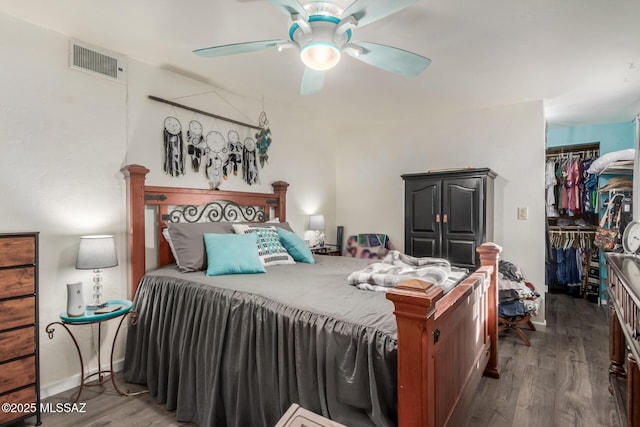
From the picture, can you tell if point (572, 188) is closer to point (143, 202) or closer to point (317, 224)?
point (317, 224)

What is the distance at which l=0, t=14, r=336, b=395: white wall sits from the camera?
2.04m

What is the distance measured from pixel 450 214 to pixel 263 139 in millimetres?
2159

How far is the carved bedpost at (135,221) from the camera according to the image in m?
2.46

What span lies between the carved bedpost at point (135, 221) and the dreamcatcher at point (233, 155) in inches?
33.0

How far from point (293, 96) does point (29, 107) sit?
2.15 metres

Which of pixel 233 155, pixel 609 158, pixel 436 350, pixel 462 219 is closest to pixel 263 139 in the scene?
pixel 233 155

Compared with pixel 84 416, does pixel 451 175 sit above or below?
above

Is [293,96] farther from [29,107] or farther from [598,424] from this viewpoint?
[598,424]

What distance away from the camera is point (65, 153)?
2238 mm

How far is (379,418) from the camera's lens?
3.87ft

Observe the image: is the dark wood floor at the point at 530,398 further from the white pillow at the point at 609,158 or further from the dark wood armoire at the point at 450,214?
the white pillow at the point at 609,158

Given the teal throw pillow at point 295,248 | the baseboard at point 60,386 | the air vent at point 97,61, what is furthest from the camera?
the teal throw pillow at point 295,248

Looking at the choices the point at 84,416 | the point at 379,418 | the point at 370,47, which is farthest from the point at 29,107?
the point at 379,418

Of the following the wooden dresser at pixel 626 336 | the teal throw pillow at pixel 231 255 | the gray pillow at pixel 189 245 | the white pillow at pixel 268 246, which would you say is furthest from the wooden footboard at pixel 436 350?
the gray pillow at pixel 189 245
